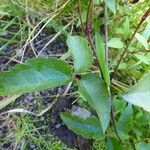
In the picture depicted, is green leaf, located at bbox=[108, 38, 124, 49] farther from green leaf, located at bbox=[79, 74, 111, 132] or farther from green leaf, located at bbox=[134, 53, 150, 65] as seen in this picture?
green leaf, located at bbox=[79, 74, 111, 132]

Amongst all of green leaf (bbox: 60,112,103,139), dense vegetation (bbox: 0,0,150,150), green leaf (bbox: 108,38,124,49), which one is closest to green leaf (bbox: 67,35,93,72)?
dense vegetation (bbox: 0,0,150,150)

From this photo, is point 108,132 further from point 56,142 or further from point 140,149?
point 56,142

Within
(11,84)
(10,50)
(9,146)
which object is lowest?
(9,146)

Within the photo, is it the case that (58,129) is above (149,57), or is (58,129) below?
below

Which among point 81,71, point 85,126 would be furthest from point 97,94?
point 85,126

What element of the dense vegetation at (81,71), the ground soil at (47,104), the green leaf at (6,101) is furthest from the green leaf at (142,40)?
the green leaf at (6,101)

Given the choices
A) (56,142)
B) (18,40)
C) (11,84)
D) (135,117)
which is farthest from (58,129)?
(11,84)

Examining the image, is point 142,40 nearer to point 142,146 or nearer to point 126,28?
point 126,28
